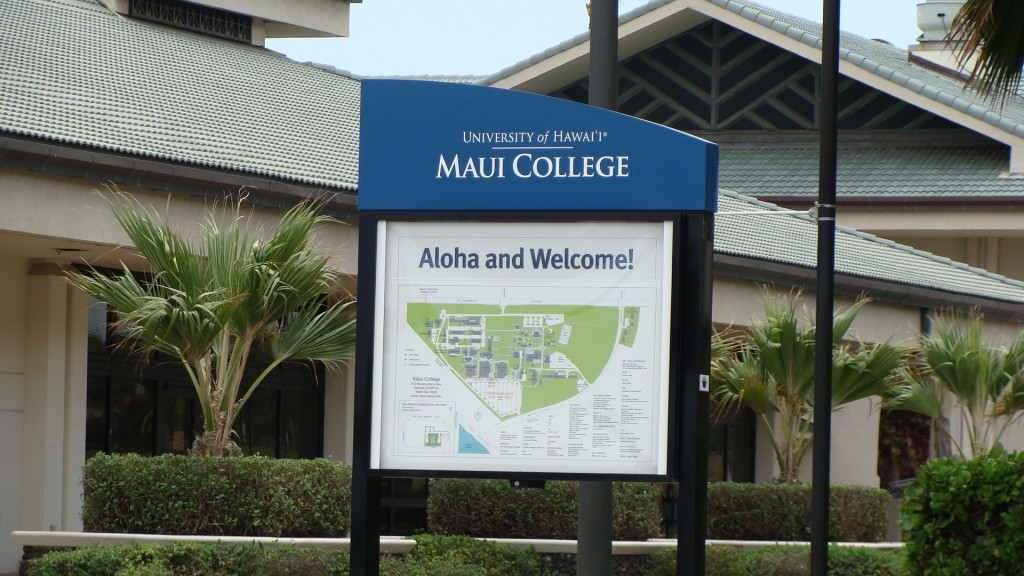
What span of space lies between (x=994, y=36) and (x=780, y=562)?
5922 mm

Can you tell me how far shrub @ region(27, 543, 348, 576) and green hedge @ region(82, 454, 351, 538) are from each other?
2.17ft

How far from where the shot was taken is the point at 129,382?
63.3 feet

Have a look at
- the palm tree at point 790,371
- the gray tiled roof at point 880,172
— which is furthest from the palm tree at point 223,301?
the gray tiled roof at point 880,172

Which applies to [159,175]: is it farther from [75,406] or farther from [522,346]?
[522,346]

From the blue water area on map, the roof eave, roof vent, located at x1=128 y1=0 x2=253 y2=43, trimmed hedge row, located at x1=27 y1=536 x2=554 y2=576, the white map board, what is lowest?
trimmed hedge row, located at x1=27 y1=536 x2=554 y2=576

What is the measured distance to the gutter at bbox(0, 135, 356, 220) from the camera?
14.6 meters

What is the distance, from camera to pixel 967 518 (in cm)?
1024

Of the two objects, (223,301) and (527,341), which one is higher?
(223,301)

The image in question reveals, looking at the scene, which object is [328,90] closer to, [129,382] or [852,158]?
[129,382]

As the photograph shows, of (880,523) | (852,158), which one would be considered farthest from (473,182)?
(852,158)

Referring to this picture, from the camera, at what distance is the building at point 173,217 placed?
1554 cm

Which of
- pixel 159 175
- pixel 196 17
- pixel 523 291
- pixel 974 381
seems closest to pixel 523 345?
pixel 523 291

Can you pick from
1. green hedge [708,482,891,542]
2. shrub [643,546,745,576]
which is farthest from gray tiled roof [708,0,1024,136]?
shrub [643,546,745,576]

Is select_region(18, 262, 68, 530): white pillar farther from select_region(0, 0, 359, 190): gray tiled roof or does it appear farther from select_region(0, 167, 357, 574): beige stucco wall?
select_region(0, 0, 359, 190): gray tiled roof
